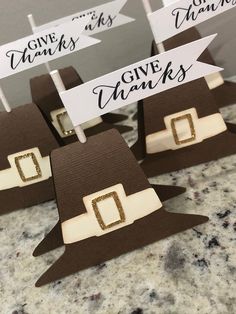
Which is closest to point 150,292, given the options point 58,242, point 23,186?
point 58,242

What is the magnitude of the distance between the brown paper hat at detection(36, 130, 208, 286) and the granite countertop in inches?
0.8

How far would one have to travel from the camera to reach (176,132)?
0.85 m

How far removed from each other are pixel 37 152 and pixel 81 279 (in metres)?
0.27

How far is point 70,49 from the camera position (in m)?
0.87

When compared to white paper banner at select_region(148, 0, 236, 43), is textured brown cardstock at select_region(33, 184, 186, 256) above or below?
below

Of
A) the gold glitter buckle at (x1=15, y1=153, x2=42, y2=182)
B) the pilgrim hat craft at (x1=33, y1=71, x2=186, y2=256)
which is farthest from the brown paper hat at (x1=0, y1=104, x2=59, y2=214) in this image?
the pilgrim hat craft at (x1=33, y1=71, x2=186, y2=256)

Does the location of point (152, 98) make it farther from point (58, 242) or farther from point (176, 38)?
point (58, 242)

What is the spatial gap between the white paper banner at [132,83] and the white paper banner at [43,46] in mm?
186

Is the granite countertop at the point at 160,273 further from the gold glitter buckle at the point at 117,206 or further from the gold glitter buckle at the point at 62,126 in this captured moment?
the gold glitter buckle at the point at 62,126

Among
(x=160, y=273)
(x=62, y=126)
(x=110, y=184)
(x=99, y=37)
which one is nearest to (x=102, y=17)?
(x=99, y=37)

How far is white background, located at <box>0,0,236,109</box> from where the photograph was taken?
1.02 m

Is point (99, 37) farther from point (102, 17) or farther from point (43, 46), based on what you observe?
point (43, 46)

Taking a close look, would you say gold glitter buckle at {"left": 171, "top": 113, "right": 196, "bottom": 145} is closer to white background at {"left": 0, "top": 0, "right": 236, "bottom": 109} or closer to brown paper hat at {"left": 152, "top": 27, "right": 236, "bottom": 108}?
brown paper hat at {"left": 152, "top": 27, "right": 236, "bottom": 108}

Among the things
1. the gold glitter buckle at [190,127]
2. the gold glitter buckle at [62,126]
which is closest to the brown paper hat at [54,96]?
the gold glitter buckle at [62,126]
